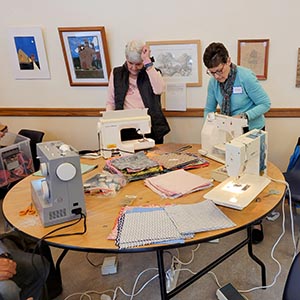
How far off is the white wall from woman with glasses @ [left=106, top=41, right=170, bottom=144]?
51 cm

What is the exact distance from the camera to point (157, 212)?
1.40m

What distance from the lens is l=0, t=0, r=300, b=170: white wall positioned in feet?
8.96

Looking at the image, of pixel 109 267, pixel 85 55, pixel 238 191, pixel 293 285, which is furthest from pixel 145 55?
pixel 293 285

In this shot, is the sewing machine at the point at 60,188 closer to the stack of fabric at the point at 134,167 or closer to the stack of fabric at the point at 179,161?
the stack of fabric at the point at 134,167

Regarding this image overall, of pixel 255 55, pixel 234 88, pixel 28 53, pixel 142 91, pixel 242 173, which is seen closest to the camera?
pixel 242 173

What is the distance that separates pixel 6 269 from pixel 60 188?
0.39 meters

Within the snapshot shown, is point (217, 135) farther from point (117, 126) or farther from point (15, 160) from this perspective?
point (15, 160)

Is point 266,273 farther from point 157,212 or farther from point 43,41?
point 43,41

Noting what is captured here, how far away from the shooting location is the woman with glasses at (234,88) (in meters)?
2.12

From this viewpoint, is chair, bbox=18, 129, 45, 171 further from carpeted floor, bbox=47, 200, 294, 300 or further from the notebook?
the notebook

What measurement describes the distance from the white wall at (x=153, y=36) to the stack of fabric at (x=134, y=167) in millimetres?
1312

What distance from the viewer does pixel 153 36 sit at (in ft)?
9.72

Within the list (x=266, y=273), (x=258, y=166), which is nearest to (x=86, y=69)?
(x=258, y=166)

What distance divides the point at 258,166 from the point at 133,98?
4.26 feet
